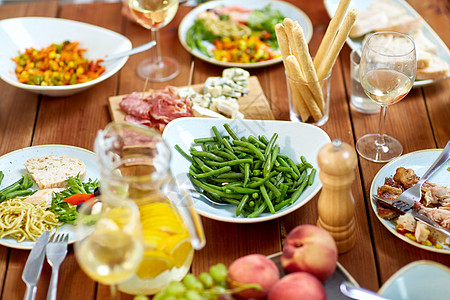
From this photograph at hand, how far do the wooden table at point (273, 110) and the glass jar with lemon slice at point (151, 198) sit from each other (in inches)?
6.3

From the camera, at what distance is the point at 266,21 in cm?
242

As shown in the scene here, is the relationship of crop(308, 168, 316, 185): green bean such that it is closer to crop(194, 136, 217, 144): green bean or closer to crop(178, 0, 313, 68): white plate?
crop(194, 136, 217, 144): green bean

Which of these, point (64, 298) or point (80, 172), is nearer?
point (64, 298)

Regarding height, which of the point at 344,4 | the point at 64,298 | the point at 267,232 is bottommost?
the point at 64,298

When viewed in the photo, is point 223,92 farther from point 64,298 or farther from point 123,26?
point 64,298

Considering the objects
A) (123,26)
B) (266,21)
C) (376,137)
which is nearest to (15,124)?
(123,26)

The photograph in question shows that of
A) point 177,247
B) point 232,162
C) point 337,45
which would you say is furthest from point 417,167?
point 177,247

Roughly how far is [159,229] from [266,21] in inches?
57.8

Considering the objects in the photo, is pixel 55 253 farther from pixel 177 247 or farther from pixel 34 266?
pixel 177 247

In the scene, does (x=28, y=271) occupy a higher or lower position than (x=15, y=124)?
higher

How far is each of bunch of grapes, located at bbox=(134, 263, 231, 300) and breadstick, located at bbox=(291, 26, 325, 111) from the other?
77 cm

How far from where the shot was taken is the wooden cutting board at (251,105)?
196 cm

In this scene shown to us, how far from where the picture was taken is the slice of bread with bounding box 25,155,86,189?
5.36ft

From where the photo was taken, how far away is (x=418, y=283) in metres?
1.17
